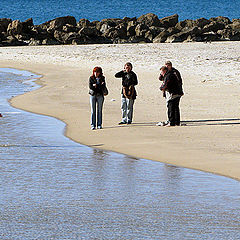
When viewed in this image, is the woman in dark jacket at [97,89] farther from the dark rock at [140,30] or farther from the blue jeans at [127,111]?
the dark rock at [140,30]

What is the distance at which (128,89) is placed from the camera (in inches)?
525

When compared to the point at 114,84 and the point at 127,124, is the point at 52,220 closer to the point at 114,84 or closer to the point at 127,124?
the point at 127,124

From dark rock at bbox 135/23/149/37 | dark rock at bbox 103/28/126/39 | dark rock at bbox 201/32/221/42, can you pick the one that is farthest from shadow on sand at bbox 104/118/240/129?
dark rock at bbox 103/28/126/39

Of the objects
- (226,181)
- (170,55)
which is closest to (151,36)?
(170,55)

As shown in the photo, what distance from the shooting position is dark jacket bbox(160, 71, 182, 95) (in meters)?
12.8

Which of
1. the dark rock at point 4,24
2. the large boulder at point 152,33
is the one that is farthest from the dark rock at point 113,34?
the dark rock at point 4,24

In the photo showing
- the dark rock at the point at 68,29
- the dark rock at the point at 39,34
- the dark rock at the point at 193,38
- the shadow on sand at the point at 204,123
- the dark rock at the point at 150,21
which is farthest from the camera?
the dark rock at the point at 150,21

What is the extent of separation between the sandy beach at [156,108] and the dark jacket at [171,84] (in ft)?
2.68

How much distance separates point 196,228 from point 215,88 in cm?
1528

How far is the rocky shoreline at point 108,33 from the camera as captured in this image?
192ft

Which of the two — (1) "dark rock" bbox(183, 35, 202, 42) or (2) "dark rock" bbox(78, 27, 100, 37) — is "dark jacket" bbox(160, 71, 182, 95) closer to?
(1) "dark rock" bbox(183, 35, 202, 42)

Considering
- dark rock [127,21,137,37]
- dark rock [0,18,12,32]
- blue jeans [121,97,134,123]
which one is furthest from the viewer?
dark rock [0,18,12,32]

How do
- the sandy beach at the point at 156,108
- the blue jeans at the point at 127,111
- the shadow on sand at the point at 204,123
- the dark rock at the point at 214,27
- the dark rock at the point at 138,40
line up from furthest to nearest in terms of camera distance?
the dark rock at the point at 214,27 < the dark rock at the point at 138,40 < the blue jeans at the point at 127,111 < the shadow on sand at the point at 204,123 < the sandy beach at the point at 156,108

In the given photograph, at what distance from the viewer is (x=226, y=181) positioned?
7652 millimetres
